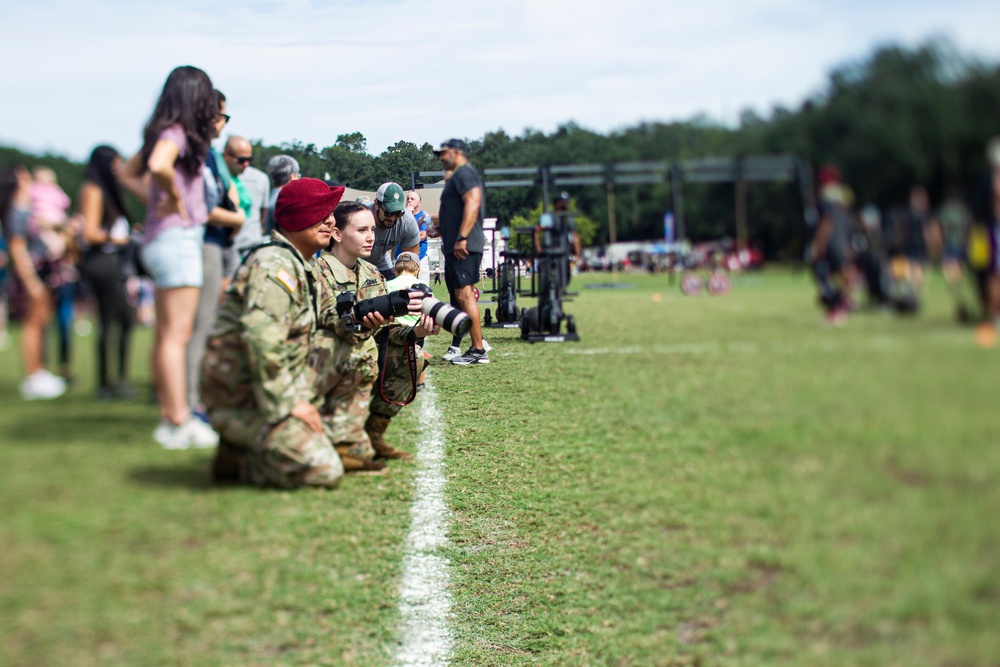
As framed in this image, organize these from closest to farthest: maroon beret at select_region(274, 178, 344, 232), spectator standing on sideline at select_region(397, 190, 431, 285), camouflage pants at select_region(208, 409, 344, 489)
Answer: maroon beret at select_region(274, 178, 344, 232)
camouflage pants at select_region(208, 409, 344, 489)
spectator standing on sideline at select_region(397, 190, 431, 285)

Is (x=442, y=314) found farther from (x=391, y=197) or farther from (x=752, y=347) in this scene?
(x=752, y=347)

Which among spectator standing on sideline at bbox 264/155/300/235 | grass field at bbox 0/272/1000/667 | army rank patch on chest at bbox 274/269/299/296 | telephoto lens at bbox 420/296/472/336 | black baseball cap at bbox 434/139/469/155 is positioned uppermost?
black baseball cap at bbox 434/139/469/155

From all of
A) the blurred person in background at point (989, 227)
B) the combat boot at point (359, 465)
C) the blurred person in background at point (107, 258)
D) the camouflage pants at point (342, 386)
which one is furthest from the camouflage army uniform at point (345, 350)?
the blurred person in background at point (989, 227)

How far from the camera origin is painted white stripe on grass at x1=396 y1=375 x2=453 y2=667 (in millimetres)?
2258

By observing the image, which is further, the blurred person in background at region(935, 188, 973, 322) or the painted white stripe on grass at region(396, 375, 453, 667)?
the painted white stripe on grass at region(396, 375, 453, 667)

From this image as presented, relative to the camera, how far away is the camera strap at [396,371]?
6.19 feet

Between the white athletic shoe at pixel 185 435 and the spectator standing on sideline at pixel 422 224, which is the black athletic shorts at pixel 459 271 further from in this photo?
the white athletic shoe at pixel 185 435

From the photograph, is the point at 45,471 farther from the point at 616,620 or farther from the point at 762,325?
the point at 762,325

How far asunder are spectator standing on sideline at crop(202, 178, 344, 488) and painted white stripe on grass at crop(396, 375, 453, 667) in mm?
423

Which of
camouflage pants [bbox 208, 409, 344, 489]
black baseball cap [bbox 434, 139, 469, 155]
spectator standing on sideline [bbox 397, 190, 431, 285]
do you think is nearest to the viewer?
camouflage pants [bbox 208, 409, 344, 489]

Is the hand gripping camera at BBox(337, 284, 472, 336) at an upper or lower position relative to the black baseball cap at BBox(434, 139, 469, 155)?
lower

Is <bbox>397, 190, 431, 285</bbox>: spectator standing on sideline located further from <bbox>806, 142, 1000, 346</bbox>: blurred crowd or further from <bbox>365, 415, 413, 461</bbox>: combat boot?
<bbox>806, 142, 1000, 346</bbox>: blurred crowd

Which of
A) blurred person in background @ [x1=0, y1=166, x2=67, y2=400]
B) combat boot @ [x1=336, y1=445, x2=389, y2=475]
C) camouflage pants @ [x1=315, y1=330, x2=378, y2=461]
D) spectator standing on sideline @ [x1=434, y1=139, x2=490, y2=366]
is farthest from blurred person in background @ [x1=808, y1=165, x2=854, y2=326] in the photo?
blurred person in background @ [x1=0, y1=166, x2=67, y2=400]

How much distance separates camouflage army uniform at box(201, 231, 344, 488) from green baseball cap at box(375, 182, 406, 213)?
0.81 ft
